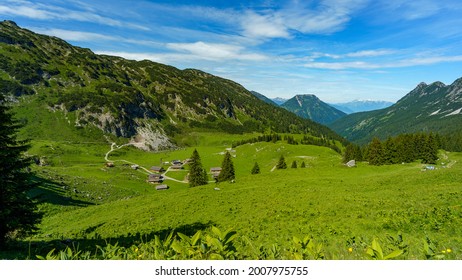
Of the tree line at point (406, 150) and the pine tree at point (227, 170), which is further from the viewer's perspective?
the pine tree at point (227, 170)

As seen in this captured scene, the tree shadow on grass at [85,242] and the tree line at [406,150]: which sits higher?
the tree line at [406,150]

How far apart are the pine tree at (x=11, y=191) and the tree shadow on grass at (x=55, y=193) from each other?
3806cm

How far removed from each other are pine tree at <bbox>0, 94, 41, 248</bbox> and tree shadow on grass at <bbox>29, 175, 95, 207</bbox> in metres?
38.1

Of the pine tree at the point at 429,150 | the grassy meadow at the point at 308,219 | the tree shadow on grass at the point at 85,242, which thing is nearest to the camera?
the grassy meadow at the point at 308,219

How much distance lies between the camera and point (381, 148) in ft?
239

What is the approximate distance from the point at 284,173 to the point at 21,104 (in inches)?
8783

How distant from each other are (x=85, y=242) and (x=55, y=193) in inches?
1812

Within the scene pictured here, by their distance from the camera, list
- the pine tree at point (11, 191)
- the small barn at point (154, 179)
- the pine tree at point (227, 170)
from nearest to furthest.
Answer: the pine tree at point (11, 191) → the pine tree at point (227, 170) → the small barn at point (154, 179)

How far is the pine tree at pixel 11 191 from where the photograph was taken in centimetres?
1344

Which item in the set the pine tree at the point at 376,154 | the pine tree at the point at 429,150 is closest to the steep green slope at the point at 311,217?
the pine tree at the point at 376,154

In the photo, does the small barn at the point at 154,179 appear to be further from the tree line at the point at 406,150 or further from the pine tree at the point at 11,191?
the pine tree at the point at 11,191

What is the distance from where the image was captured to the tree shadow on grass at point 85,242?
1161 centimetres

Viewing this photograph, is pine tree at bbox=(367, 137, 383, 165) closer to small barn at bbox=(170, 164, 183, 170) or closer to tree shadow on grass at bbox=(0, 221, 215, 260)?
tree shadow on grass at bbox=(0, 221, 215, 260)

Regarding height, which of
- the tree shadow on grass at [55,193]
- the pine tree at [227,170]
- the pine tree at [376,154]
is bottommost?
the tree shadow on grass at [55,193]
